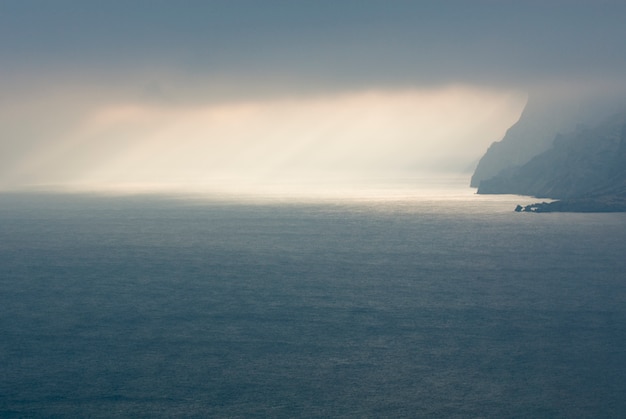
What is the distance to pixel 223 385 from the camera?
216 feet

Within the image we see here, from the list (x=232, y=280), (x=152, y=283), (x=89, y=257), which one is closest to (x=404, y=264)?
(x=232, y=280)

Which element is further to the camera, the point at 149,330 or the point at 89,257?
the point at 89,257

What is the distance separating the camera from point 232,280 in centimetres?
12156

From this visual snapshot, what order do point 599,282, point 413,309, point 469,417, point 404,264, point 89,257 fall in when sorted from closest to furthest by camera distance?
point 469,417, point 413,309, point 599,282, point 404,264, point 89,257

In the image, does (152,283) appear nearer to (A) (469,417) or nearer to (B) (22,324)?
(B) (22,324)

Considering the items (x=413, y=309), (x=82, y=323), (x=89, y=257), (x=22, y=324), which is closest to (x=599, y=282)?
(x=413, y=309)

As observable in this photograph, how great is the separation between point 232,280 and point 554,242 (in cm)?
9058

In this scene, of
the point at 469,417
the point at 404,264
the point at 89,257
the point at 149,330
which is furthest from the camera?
the point at 89,257

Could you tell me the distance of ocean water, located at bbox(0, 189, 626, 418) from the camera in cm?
6231

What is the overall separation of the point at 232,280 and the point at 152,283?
13337 mm

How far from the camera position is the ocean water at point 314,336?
204ft

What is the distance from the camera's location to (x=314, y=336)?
3233 inches

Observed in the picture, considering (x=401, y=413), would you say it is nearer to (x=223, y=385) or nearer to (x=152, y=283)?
(x=223, y=385)

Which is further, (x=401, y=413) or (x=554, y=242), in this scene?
(x=554, y=242)
